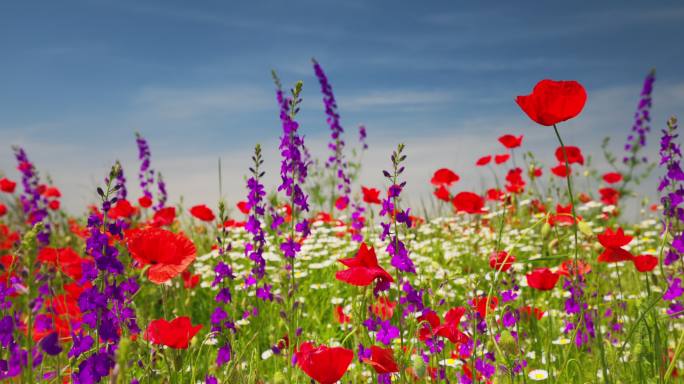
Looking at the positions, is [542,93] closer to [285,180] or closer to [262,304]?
[285,180]

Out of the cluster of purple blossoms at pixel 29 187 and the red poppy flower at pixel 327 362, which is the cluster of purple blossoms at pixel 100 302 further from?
the cluster of purple blossoms at pixel 29 187

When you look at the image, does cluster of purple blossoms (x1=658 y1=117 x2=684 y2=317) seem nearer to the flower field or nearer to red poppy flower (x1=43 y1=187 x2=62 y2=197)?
the flower field

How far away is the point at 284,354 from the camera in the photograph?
116 inches

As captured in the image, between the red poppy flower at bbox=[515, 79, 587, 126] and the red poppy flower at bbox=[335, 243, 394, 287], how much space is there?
67cm

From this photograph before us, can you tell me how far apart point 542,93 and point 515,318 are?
49.8 inches

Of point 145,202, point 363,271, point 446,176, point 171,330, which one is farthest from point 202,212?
point 363,271

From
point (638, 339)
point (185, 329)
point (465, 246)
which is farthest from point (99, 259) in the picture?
point (465, 246)

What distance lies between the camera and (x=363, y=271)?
1.73 m

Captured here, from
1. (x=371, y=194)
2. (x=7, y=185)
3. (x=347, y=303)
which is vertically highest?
(x=7, y=185)

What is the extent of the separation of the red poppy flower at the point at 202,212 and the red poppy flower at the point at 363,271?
2944 millimetres

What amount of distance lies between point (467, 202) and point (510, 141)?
2.55 m

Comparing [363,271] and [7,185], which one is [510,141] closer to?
[363,271]

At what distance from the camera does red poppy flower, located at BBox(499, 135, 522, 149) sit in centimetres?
574

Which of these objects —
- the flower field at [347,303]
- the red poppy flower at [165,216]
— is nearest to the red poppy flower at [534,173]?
the flower field at [347,303]
